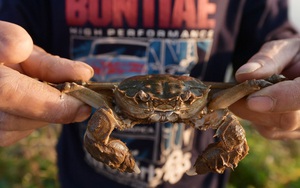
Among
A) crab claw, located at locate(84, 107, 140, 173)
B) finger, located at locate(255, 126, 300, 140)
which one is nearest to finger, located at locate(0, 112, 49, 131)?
crab claw, located at locate(84, 107, 140, 173)

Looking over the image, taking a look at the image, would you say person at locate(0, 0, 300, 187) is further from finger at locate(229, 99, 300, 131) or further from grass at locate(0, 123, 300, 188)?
grass at locate(0, 123, 300, 188)

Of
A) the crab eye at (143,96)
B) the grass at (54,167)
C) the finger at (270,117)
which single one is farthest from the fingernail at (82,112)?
the grass at (54,167)

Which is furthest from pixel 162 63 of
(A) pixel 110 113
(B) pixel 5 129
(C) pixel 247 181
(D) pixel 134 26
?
(C) pixel 247 181

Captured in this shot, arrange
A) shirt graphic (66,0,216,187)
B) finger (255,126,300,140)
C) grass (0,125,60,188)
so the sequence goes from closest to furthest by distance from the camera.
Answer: finger (255,126,300,140) → shirt graphic (66,0,216,187) → grass (0,125,60,188)

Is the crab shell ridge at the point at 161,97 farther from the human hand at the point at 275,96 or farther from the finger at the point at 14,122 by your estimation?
the finger at the point at 14,122

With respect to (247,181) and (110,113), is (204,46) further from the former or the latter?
(247,181)

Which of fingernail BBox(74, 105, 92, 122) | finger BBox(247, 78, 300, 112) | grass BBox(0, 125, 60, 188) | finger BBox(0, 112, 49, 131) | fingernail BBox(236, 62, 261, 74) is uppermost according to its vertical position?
fingernail BBox(236, 62, 261, 74)
